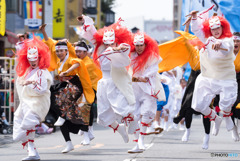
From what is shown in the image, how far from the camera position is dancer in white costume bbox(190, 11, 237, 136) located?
9.31 meters

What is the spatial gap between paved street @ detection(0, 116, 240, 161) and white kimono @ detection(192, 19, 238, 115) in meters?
0.87

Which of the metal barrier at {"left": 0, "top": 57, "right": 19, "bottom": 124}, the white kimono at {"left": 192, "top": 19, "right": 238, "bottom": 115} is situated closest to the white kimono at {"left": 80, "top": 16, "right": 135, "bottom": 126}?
the white kimono at {"left": 192, "top": 19, "right": 238, "bottom": 115}

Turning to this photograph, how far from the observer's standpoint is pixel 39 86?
9.08 meters

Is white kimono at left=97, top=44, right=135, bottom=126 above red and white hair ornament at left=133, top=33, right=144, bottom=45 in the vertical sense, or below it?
below

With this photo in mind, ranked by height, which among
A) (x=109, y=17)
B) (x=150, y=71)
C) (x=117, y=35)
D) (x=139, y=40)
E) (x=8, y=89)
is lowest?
(x=109, y=17)

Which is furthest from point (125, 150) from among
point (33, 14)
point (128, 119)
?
point (33, 14)

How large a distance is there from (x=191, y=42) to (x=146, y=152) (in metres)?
A: 2.04

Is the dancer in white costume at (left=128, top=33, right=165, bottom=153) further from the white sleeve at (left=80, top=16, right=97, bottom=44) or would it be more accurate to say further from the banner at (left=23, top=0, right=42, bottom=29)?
the banner at (left=23, top=0, right=42, bottom=29)

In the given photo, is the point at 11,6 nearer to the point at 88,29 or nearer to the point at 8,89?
the point at 8,89

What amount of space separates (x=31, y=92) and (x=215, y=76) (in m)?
2.82

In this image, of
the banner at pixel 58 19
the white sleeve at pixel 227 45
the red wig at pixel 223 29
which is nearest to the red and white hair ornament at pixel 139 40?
the red wig at pixel 223 29

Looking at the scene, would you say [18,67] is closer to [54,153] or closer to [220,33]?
[54,153]

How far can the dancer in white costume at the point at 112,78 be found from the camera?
919 cm

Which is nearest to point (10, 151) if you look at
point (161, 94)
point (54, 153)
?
point (54, 153)
